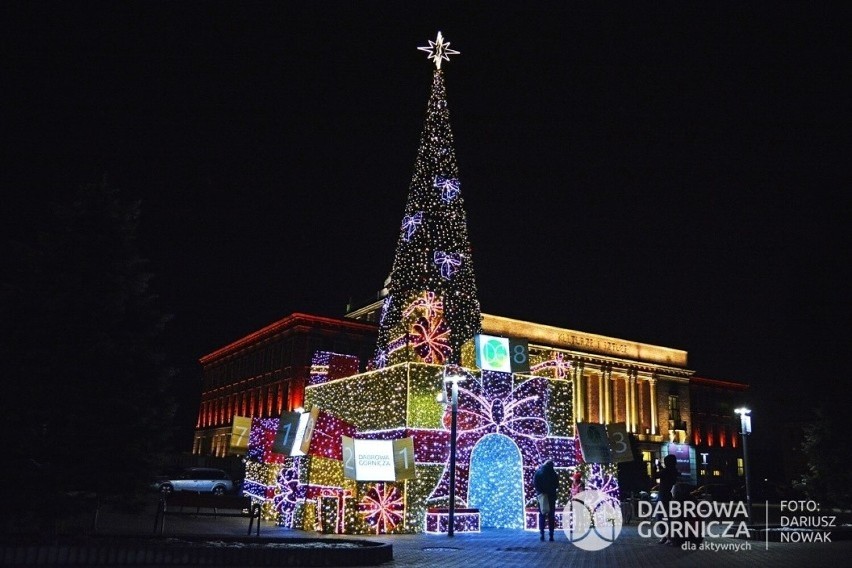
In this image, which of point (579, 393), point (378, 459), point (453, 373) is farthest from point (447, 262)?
point (579, 393)

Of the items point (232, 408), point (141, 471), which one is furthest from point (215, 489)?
point (232, 408)

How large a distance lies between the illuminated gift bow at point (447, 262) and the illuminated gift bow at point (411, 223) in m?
0.84

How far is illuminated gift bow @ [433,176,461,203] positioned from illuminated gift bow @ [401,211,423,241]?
799mm

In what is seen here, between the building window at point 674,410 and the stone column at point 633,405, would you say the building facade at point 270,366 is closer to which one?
the stone column at point 633,405

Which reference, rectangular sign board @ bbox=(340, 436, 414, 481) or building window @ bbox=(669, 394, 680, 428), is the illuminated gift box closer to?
rectangular sign board @ bbox=(340, 436, 414, 481)

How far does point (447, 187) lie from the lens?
18453mm

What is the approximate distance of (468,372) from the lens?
18109 mm

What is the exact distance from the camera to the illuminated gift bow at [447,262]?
1819 cm

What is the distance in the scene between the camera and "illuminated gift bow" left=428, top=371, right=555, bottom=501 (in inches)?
692

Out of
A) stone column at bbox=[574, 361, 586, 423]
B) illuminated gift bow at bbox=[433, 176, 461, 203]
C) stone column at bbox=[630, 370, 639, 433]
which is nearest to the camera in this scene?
illuminated gift bow at bbox=[433, 176, 461, 203]

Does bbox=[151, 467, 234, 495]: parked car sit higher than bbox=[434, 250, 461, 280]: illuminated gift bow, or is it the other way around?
bbox=[434, 250, 461, 280]: illuminated gift bow

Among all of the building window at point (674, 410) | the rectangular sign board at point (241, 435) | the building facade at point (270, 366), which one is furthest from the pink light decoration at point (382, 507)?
the building window at point (674, 410)

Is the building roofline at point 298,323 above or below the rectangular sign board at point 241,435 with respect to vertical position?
above

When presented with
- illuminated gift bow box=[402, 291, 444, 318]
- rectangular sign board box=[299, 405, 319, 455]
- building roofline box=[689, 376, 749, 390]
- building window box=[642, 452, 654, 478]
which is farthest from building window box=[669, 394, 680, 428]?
rectangular sign board box=[299, 405, 319, 455]
